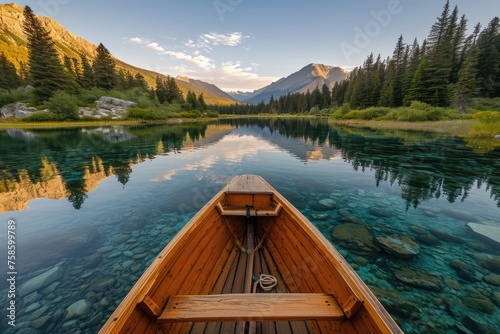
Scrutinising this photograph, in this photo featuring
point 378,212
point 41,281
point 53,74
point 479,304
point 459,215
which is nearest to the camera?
point 479,304

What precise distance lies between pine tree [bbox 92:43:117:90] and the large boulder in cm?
2818

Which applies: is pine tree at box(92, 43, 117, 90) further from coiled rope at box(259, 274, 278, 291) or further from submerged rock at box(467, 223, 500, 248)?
submerged rock at box(467, 223, 500, 248)

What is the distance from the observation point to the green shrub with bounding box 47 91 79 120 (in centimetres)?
4856

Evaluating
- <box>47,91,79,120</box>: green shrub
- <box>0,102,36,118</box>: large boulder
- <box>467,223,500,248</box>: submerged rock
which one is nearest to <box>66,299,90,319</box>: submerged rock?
<box>467,223,500,248</box>: submerged rock

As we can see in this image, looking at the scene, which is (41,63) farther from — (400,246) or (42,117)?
(400,246)

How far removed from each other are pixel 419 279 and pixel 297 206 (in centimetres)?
479

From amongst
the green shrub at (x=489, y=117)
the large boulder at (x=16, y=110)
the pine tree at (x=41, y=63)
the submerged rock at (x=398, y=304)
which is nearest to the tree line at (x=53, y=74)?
the pine tree at (x=41, y=63)

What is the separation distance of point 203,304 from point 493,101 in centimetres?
6563

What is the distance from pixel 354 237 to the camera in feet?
22.0

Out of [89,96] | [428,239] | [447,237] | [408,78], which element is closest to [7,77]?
[89,96]

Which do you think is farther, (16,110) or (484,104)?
(16,110)

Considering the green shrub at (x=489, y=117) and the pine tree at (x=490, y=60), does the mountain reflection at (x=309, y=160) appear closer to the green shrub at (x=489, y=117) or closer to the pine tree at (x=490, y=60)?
the green shrub at (x=489, y=117)

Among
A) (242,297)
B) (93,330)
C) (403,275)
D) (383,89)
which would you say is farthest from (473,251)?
(383,89)

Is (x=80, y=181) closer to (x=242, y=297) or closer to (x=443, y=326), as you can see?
(x=242, y=297)
